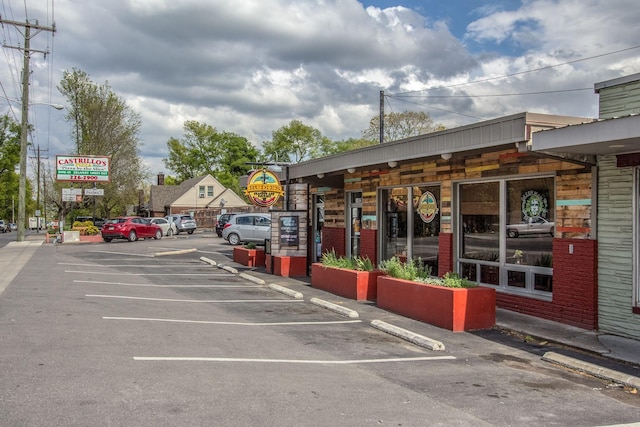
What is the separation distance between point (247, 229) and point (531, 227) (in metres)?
20.5

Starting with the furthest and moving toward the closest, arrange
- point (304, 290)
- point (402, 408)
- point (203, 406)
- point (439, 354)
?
1. point (304, 290)
2. point (439, 354)
3. point (402, 408)
4. point (203, 406)

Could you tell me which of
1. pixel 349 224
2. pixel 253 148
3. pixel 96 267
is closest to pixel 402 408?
pixel 349 224

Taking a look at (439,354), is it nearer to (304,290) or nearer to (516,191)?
(516,191)

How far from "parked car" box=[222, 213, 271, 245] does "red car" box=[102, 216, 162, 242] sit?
27.9 ft

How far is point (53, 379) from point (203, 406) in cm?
174

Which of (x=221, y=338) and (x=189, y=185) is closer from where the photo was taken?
(x=221, y=338)

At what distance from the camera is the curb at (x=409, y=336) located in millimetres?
8094

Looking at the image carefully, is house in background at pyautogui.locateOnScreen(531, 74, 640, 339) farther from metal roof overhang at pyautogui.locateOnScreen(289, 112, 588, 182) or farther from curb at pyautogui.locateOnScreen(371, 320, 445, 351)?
curb at pyautogui.locateOnScreen(371, 320, 445, 351)

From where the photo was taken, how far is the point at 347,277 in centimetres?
1281

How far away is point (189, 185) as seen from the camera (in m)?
69.1

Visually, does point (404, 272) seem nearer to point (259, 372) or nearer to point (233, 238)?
point (259, 372)

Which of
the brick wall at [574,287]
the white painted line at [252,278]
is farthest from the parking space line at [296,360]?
the white painted line at [252,278]

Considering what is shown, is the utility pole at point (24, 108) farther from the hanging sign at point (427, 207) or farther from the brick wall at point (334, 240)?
the hanging sign at point (427, 207)

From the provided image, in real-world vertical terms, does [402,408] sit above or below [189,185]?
below
